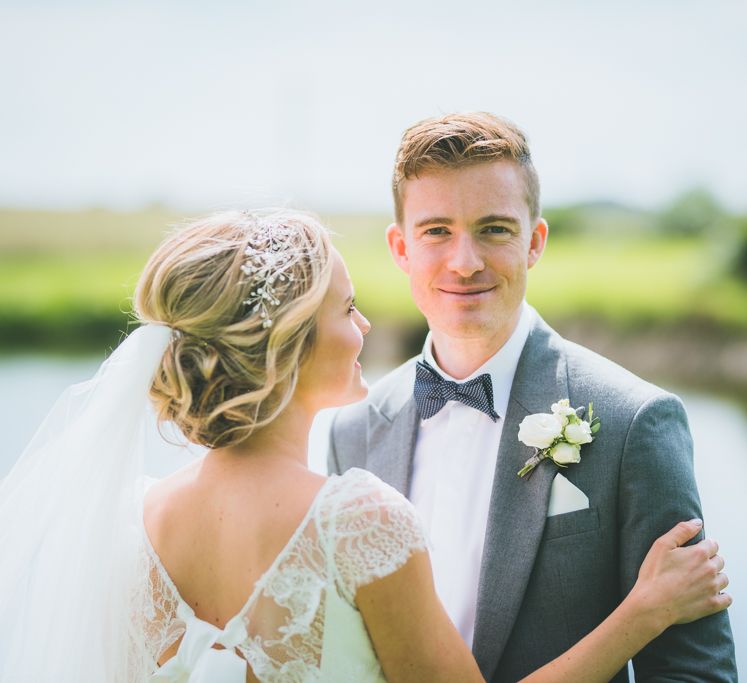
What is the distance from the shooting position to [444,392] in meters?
2.65

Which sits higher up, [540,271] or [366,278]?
[366,278]

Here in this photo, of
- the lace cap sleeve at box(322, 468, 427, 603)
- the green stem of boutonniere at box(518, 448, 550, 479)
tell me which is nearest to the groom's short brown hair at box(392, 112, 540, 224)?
the green stem of boutonniere at box(518, 448, 550, 479)

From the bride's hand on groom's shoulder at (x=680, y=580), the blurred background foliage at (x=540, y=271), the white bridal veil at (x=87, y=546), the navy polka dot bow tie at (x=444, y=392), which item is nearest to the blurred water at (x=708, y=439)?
the blurred background foliage at (x=540, y=271)

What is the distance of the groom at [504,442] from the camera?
2.19 metres

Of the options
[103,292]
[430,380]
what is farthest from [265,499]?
[103,292]

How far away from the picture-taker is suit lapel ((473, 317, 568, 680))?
225cm

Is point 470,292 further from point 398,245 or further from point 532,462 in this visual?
point 532,462

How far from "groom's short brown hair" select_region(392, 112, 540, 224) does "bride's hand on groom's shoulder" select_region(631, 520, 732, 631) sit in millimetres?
1164

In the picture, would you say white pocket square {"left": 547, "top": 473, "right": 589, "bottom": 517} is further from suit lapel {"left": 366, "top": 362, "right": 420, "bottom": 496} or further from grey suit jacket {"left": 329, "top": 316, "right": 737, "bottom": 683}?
suit lapel {"left": 366, "top": 362, "right": 420, "bottom": 496}

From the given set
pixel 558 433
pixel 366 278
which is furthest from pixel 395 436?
pixel 366 278

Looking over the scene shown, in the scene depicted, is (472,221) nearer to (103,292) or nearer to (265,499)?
(265,499)

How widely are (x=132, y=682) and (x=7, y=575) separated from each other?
442 mm

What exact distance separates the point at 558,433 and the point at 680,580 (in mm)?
489

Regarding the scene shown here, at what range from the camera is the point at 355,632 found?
70.4 inches
